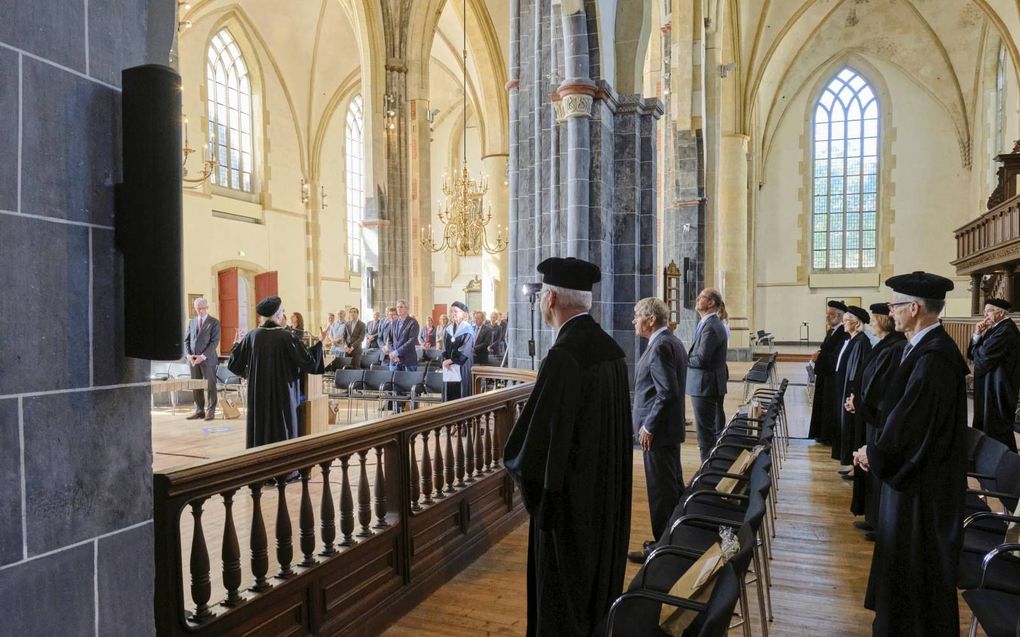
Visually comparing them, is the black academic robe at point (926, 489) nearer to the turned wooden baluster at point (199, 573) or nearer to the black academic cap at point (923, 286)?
the black academic cap at point (923, 286)

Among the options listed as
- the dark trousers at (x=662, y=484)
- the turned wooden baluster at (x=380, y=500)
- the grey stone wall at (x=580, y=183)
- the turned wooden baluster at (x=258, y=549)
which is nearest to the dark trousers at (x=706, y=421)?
the dark trousers at (x=662, y=484)

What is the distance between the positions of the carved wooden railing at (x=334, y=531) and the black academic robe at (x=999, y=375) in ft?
17.1

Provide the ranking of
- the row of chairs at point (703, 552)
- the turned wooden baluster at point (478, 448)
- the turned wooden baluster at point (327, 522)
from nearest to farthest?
the row of chairs at point (703, 552) → the turned wooden baluster at point (327, 522) → the turned wooden baluster at point (478, 448)

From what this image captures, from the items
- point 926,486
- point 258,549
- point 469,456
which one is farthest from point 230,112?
point 926,486

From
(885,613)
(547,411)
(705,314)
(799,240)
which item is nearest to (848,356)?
(705,314)

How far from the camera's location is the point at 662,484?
4402mm

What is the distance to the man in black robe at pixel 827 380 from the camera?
25.8ft

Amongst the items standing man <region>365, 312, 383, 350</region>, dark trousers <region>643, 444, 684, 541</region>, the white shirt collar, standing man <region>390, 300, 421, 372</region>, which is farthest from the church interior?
the white shirt collar

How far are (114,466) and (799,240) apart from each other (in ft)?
100

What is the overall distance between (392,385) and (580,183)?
4.22 meters

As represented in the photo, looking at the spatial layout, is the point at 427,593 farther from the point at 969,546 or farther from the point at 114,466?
the point at 969,546

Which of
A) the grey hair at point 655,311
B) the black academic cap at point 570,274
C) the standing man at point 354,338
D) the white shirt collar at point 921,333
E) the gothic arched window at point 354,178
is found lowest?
the standing man at point 354,338

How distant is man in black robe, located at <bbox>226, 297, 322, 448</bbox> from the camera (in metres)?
6.36

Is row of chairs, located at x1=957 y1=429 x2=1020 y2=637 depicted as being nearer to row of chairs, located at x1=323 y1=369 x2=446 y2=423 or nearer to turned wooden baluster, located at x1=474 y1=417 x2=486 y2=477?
turned wooden baluster, located at x1=474 y1=417 x2=486 y2=477
